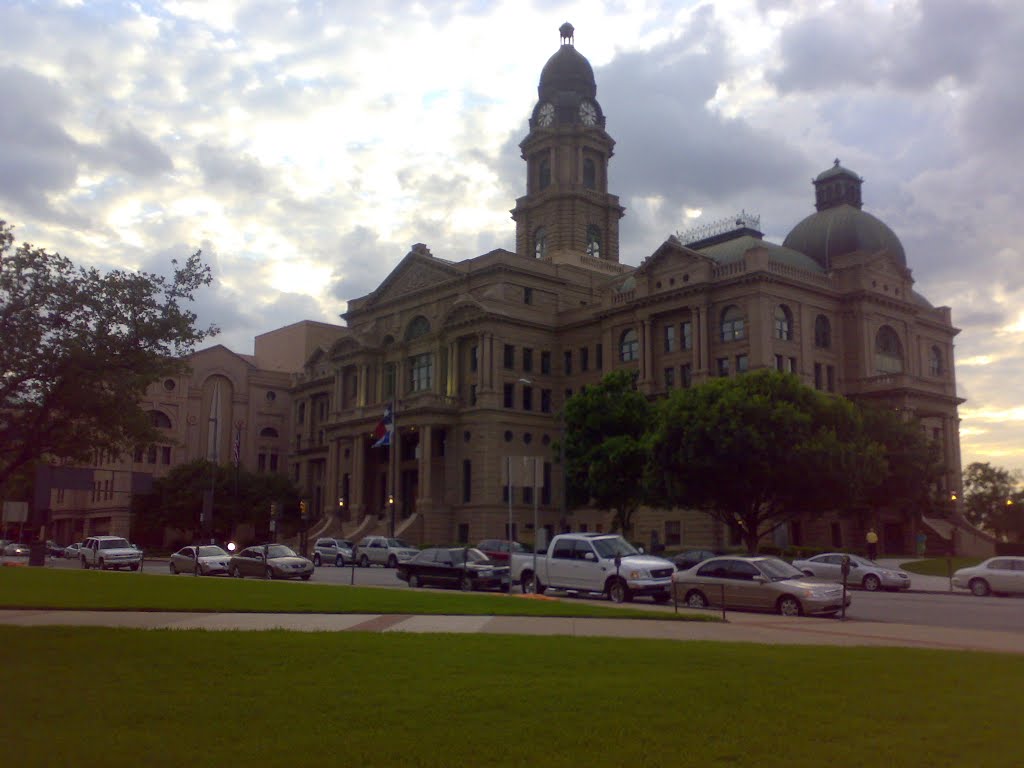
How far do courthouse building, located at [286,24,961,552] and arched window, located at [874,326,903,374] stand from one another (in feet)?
0.49

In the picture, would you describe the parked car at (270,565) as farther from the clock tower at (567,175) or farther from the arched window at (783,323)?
the clock tower at (567,175)

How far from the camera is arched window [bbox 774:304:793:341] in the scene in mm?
69375

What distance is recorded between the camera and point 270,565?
4062 centimetres

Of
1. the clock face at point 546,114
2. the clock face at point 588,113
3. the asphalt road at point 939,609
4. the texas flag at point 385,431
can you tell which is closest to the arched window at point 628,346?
the texas flag at point 385,431

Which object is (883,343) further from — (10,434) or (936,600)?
(10,434)

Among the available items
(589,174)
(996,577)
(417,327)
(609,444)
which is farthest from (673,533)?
(589,174)

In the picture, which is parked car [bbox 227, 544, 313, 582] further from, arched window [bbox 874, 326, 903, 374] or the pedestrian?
arched window [bbox 874, 326, 903, 374]

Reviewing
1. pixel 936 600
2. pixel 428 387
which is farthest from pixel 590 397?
pixel 428 387

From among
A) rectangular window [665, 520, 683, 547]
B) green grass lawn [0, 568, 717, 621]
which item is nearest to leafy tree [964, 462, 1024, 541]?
rectangular window [665, 520, 683, 547]

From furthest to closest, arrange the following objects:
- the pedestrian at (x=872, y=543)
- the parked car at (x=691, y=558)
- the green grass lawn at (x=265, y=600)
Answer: the pedestrian at (x=872, y=543) → the parked car at (x=691, y=558) → the green grass lawn at (x=265, y=600)

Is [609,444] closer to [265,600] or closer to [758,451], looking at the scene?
[758,451]

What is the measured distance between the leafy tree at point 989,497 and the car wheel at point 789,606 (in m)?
69.8

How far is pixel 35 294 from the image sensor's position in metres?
20.8

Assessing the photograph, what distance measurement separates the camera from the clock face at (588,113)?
9819 cm
